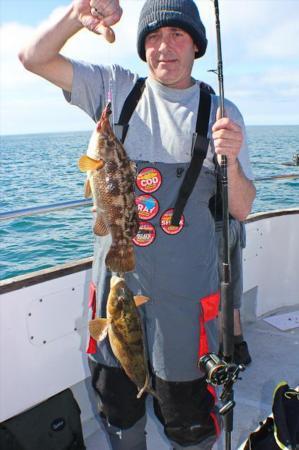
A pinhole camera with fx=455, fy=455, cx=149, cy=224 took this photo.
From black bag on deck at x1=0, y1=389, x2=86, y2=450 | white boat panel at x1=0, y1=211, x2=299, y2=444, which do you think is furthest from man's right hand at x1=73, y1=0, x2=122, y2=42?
black bag on deck at x1=0, y1=389, x2=86, y2=450

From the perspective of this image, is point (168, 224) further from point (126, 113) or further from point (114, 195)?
point (126, 113)

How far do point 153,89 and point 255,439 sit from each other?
1973 mm

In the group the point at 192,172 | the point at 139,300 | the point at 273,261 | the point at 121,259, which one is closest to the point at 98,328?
the point at 139,300

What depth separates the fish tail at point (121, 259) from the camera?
7.48ft

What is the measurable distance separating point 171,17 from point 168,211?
1008mm

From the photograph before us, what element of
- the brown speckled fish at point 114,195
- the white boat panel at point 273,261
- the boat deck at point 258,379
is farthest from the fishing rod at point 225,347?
the white boat panel at point 273,261

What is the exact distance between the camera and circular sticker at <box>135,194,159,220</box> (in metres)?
2.48

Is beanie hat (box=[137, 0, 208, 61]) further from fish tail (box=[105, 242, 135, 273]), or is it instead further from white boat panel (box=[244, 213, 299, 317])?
white boat panel (box=[244, 213, 299, 317])

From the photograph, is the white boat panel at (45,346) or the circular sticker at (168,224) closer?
the circular sticker at (168,224)

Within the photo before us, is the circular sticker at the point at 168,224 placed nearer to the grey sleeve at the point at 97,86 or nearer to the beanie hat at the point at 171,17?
the grey sleeve at the point at 97,86

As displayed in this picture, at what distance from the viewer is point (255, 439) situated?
2381 mm

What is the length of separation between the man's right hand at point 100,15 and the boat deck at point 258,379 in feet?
9.71

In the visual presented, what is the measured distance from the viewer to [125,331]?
2412mm

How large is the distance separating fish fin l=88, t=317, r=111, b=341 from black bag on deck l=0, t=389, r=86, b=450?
49.0 inches
